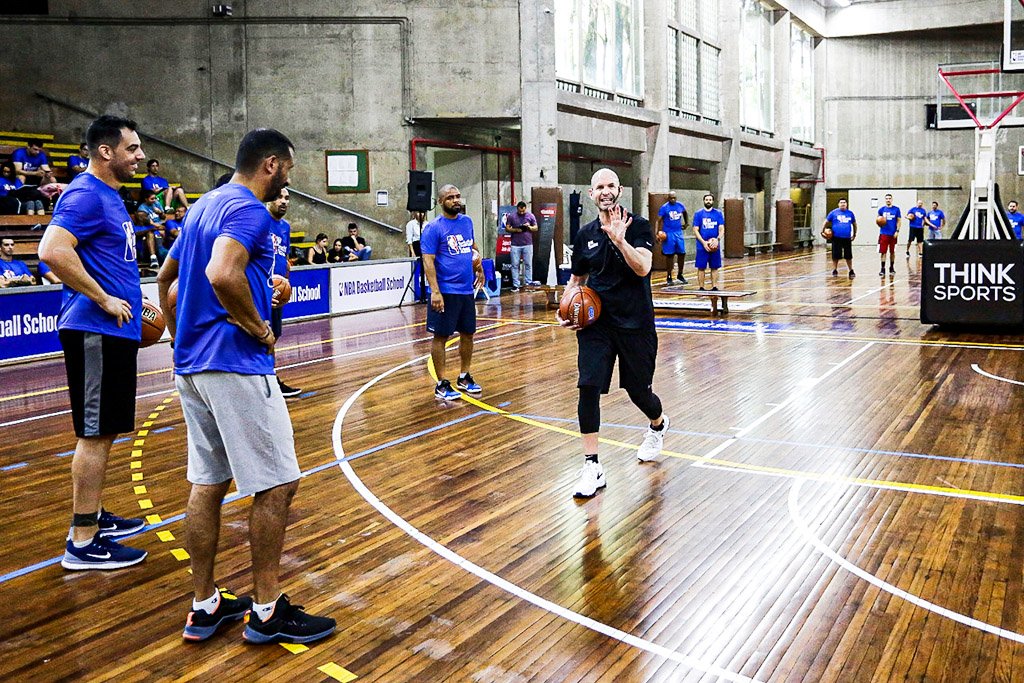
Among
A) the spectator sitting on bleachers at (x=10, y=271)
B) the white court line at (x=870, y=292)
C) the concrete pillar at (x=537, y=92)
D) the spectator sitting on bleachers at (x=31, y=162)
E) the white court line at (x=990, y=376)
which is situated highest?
the concrete pillar at (x=537, y=92)

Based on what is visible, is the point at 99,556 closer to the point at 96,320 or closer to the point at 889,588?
the point at 96,320

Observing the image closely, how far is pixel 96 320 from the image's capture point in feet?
15.4

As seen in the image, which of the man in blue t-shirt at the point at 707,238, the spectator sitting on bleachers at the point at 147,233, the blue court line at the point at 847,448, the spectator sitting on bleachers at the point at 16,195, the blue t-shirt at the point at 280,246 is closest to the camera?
the blue court line at the point at 847,448

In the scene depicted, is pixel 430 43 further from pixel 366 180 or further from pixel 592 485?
pixel 592 485

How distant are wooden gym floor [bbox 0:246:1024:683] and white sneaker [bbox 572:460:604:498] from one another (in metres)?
0.09

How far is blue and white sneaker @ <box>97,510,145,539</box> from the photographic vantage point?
5184 mm

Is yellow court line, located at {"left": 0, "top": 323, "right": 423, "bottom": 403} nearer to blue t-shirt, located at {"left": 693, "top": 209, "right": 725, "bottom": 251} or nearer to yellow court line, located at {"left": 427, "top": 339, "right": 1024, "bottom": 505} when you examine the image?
yellow court line, located at {"left": 427, "top": 339, "right": 1024, "bottom": 505}

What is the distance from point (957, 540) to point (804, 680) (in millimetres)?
1931

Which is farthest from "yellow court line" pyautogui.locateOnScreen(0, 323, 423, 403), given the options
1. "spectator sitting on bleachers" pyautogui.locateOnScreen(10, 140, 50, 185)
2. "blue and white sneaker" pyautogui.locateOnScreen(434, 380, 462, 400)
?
"spectator sitting on bleachers" pyautogui.locateOnScreen(10, 140, 50, 185)

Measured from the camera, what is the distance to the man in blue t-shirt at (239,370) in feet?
11.7

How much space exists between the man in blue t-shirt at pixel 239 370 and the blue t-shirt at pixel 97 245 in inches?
42.7

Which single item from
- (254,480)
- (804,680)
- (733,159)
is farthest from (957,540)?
(733,159)

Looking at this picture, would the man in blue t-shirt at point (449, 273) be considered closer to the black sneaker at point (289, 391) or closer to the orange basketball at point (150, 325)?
the black sneaker at point (289, 391)

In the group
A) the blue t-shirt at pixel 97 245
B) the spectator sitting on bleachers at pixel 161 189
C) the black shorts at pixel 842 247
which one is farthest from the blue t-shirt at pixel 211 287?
the black shorts at pixel 842 247
